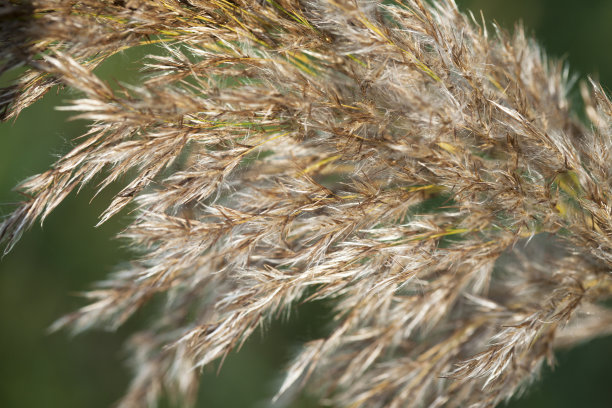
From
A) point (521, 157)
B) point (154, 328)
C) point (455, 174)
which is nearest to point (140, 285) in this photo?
point (154, 328)

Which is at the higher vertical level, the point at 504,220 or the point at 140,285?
the point at 504,220

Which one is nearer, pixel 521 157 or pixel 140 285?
pixel 521 157

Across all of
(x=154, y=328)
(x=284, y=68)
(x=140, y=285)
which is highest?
(x=284, y=68)

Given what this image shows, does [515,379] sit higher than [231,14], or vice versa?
[231,14]

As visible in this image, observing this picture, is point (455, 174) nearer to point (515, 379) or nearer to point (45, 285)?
point (515, 379)

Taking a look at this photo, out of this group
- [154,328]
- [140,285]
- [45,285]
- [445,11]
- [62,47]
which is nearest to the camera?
[62,47]

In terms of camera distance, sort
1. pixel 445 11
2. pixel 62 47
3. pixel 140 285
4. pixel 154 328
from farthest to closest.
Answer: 1. pixel 154 328
2. pixel 140 285
3. pixel 445 11
4. pixel 62 47

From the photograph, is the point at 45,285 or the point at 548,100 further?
the point at 45,285

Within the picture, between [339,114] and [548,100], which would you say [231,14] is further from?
[548,100]

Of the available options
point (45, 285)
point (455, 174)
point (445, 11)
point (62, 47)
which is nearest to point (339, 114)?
point (455, 174)
